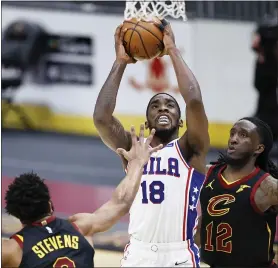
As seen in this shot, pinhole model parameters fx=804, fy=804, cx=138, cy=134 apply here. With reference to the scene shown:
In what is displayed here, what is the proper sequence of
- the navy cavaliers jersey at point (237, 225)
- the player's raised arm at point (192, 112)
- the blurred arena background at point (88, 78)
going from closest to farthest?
the player's raised arm at point (192, 112) → the navy cavaliers jersey at point (237, 225) → the blurred arena background at point (88, 78)

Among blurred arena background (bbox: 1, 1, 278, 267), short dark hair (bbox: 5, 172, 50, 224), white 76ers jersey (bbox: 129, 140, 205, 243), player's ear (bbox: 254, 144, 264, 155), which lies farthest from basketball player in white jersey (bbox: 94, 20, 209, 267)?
blurred arena background (bbox: 1, 1, 278, 267)

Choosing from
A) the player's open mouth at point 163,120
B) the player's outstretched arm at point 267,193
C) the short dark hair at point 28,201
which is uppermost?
the player's open mouth at point 163,120

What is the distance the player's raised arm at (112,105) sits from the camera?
185 inches

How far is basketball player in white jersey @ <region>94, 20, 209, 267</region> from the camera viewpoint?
454cm

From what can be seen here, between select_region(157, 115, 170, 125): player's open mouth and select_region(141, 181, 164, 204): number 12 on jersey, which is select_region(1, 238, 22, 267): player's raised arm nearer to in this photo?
select_region(141, 181, 164, 204): number 12 on jersey

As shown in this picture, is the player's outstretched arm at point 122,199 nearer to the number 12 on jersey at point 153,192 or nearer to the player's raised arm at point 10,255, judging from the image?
the player's raised arm at point 10,255

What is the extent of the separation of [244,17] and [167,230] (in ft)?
24.4

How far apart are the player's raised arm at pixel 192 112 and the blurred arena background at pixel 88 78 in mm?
5562

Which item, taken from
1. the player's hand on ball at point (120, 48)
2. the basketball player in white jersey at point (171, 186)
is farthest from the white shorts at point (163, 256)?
the player's hand on ball at point (120, 48)

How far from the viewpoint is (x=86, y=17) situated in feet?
40.2

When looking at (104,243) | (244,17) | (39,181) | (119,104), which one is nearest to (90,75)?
(119,104)

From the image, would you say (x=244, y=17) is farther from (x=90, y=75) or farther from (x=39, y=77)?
(x=39, y=77)

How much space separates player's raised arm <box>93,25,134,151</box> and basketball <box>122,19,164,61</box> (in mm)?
41

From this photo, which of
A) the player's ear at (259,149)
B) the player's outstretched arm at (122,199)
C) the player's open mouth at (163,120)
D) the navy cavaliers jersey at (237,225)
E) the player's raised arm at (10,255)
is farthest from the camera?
the player's ear at (259,149)
